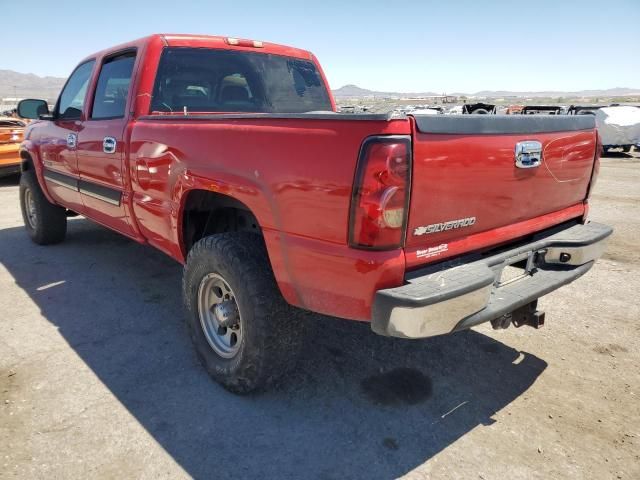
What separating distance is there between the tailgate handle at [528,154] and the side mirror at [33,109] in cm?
463

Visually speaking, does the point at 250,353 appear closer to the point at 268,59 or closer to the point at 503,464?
the point at 503,464

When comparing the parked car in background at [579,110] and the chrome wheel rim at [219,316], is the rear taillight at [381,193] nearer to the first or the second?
the chrome wheel rim at [219,316]

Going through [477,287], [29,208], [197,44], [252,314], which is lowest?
[29,208]

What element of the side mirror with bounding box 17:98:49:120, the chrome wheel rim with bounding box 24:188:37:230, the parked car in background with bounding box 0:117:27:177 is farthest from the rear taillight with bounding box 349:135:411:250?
the parked car in background with bounding box 0:117:27:177

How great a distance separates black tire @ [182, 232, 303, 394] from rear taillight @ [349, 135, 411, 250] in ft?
2.28

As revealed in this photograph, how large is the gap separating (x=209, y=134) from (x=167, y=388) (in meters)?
1.47

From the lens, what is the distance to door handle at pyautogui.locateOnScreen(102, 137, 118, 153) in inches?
136

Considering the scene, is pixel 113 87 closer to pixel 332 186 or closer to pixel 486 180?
pixel 332 186

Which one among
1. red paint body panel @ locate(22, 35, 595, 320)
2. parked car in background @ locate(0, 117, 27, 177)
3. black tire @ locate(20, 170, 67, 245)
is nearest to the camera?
red paint body panel @ locate(22, 35, 595, 320)

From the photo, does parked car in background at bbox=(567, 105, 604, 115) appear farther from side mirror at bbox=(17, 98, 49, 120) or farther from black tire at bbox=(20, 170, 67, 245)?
black tire at bbox=(20, 170, 67, 245)

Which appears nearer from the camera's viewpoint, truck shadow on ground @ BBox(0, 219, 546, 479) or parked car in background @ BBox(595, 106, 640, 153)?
truck shadow on ground @ BBox(0, 219, 546, 479)

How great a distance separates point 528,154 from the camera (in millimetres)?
2375

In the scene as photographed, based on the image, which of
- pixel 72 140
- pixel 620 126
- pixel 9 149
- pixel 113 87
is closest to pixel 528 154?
pixel 113 87

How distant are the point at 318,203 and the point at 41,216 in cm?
452
